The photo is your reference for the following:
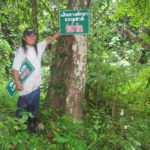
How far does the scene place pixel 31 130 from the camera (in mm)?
3613

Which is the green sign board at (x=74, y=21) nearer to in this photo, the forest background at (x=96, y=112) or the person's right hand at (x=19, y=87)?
the forest background at (x=96, y=112)

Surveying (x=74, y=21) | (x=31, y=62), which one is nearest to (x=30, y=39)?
(x=31, y=62)

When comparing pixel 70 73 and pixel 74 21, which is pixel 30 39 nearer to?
pixel 74 21

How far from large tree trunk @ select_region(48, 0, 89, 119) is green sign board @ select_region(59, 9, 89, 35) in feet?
0.60

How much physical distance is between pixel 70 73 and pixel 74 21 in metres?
0.90

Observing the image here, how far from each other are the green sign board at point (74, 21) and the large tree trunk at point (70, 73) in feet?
0.60

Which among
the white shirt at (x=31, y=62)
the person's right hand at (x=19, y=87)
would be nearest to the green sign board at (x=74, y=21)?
the white shirt at (x=31, y=62)

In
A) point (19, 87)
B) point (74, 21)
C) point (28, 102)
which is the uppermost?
point (74, 21)

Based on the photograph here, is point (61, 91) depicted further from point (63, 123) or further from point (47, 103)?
point (63, 123)

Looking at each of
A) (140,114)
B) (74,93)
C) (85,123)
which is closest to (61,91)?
(74,93)

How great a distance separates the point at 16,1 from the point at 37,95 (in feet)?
8.87

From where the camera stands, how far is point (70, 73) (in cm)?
378

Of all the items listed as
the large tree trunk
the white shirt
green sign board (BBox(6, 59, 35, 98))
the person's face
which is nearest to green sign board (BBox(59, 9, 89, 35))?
the large tree trunk

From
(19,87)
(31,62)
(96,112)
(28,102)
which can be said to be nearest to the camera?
(19,87)
